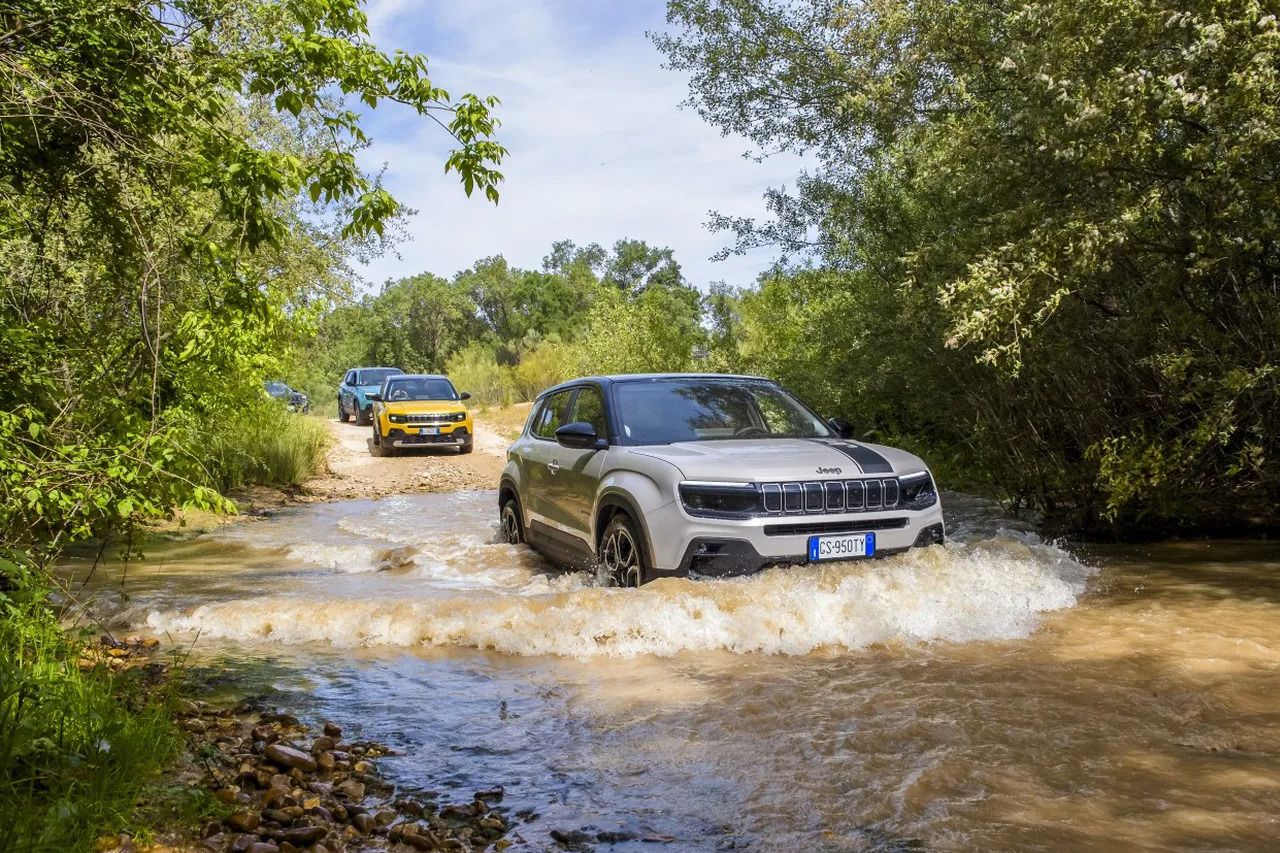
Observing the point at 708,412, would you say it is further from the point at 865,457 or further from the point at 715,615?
the point at 715,615

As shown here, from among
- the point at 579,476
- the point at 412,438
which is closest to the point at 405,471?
the point at 412,438

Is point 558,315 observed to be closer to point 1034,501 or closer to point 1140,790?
point 1034,501

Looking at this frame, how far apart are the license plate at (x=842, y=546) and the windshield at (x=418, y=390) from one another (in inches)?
751

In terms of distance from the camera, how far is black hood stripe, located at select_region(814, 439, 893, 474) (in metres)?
6.86

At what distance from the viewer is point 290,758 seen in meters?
4.23

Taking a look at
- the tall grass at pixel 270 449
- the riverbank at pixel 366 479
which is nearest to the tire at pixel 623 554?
the riverbank at pixel 366 479

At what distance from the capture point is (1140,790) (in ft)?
12.6

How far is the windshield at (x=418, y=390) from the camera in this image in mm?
24631

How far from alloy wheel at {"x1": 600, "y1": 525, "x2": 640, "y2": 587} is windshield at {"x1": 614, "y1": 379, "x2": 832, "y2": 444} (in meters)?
0.74

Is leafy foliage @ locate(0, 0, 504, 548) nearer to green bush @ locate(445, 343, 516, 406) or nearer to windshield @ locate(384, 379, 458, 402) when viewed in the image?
windshield @ locate(384, 379, 458, 402)

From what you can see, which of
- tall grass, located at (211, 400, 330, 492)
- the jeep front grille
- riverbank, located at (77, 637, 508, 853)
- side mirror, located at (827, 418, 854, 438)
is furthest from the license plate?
tall grass, located at (211, 400, 330, 492)

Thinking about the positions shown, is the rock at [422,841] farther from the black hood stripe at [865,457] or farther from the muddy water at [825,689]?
the black hood stripe at [865,457]

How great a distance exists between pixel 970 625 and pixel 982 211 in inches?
251

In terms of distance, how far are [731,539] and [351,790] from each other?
9.93 ft
